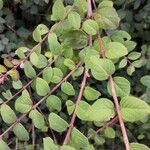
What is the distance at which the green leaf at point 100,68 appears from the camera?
2.30ft

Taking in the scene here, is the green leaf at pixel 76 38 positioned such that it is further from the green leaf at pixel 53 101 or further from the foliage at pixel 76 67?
the green leaf at pixel 53 101

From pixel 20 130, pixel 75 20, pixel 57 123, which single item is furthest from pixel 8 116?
pixel 75 20

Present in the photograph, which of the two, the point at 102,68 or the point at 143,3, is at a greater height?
the point at 102,68

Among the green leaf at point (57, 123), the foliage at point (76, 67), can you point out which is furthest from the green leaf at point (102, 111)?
→ the green leaf at point (57, 123)

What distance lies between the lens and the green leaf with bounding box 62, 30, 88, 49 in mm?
889

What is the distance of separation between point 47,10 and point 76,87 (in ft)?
1.08

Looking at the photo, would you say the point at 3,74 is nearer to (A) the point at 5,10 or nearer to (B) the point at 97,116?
(B) the point at 97,116

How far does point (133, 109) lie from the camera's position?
0.65 m

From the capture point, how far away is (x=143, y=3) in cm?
157

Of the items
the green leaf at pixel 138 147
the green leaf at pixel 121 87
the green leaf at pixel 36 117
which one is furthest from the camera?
the green leaf at pixel 36 117

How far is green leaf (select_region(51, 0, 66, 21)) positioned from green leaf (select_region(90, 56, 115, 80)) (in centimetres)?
26

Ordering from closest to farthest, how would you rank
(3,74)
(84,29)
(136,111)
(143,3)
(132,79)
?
1. (136,111)
2. (84,29)
3. (3,74)
4. (143,3)
5. (132,79)

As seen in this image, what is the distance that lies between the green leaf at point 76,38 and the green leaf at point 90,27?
0.04 metres

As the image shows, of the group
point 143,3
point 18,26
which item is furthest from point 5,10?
point 143,3
